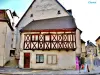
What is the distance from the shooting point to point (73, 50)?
2742 centimetres

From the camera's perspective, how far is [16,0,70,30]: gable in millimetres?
34531

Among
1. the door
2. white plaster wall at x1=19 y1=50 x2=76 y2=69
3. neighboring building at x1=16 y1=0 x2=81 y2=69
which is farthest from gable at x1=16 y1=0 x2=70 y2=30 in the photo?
white plaster wall at x1=19 y1=50 x2=76 y2=69

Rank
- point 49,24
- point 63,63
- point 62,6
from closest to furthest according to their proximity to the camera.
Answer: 1. point 63,63
2. point 49,24
3. point 62,6

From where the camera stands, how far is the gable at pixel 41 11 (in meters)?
34.5

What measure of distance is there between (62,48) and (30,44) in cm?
502

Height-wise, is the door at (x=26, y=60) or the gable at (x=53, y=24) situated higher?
the gable at (x=53, y=24)

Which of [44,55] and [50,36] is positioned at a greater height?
[50,36]

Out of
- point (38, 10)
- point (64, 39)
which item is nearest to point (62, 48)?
point (64, 39)

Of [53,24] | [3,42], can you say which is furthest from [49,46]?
[3,42]

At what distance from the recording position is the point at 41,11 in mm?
35531

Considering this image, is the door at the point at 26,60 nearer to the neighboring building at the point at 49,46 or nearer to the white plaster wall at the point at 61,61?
the neighboring building at the point at 49,46

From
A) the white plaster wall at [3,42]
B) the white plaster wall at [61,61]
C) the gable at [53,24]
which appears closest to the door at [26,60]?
the white plaster wall at [61,61]

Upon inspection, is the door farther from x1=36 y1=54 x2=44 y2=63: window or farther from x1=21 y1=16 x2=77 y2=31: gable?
x1=21 y1=16 x2=77 y2=31: gable

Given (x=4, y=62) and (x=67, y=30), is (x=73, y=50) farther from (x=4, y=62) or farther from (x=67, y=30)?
(x=4, y=62)
